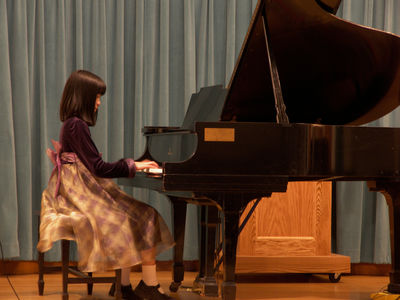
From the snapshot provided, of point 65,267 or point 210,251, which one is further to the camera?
point 210,251

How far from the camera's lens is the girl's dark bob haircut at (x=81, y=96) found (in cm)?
325

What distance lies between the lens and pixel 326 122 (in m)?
3.52

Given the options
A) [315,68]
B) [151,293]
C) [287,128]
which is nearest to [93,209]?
[151,293]

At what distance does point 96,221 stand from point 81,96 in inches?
26.5

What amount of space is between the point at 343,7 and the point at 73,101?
2491 mm

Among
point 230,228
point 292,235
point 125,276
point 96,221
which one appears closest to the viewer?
point 230,228

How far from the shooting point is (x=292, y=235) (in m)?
4.33

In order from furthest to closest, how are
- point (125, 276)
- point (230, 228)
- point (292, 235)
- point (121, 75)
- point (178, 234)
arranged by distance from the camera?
point (121, 75) < point (292, 235) < point (178, 234) < point (125, 276) < point (230, 228)

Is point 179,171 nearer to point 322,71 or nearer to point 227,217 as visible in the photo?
point 227,217

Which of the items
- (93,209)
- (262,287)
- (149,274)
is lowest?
(262,287)

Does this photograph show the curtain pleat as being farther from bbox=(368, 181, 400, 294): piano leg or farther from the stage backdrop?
bbox=(368, 181, 400, 294): piano leg

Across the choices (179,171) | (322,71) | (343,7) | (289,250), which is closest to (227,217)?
(179,171)

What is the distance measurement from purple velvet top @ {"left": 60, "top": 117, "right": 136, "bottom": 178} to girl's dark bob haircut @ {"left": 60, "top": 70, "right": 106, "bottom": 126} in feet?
0.16

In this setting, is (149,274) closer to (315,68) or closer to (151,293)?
(151,293)
